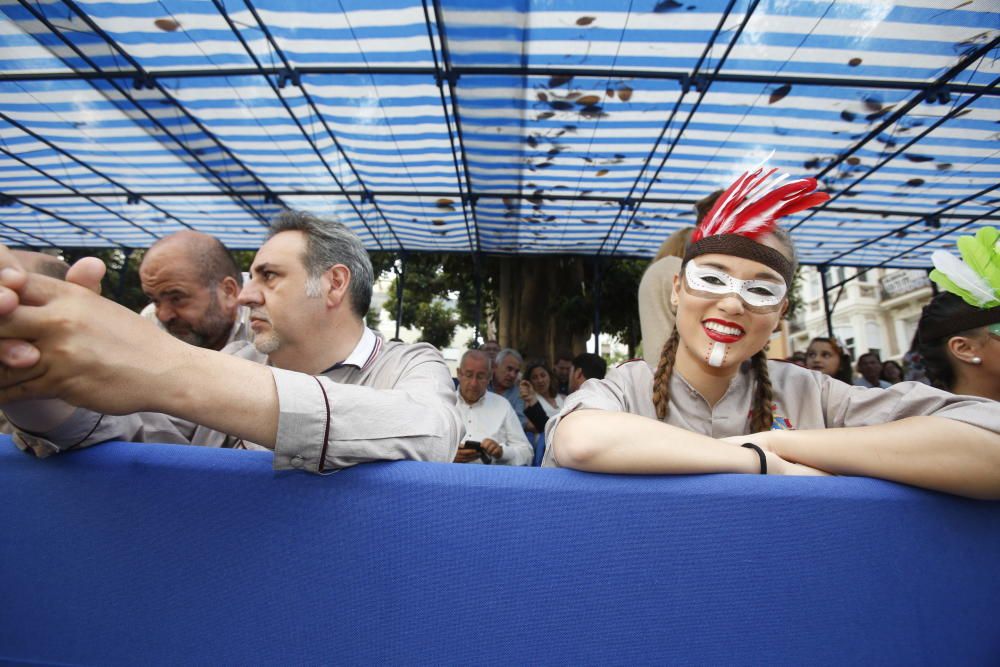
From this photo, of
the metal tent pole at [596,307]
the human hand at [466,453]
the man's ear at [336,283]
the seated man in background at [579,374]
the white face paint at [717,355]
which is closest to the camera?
the white face paint at [717,355]

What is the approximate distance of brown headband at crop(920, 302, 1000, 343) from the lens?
5.10 ft

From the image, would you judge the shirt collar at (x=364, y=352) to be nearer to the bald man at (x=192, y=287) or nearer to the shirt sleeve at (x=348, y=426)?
the shirt sleeve at (x=348, y=426)

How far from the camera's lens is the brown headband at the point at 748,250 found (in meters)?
1.35

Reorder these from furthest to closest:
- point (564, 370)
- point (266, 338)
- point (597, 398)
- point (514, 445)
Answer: point (564, 370) < point (514, 445) < point (266, 338) < point (597, 398)

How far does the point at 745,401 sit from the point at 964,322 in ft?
2.71

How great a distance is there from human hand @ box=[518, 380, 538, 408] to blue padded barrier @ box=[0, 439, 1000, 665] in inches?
173

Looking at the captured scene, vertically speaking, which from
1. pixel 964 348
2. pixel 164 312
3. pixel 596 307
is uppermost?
pixel 596 307

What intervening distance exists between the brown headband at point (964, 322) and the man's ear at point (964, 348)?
24mm

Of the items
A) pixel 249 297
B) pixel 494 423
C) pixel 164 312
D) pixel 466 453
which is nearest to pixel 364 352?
pixel 249 297

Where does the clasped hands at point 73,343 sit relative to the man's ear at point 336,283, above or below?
below

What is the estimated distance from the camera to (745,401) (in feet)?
4.79

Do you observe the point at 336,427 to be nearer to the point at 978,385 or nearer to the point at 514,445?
the point at 978,385

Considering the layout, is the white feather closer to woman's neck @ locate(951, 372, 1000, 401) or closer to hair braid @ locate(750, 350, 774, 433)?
woman's neck @ locate(951, 372, 1000, 401)

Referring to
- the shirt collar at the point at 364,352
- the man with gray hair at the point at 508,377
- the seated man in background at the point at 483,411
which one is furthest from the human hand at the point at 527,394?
the shirt collar at the point at 364,352
